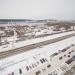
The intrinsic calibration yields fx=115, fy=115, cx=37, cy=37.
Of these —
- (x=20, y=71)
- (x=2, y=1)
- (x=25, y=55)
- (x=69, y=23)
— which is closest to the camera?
(x=20, y=71)

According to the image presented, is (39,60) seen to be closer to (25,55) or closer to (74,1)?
(25,55)

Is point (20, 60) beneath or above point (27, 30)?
beneath

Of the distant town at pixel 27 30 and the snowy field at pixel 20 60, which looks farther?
the distant town at pixel 27 30

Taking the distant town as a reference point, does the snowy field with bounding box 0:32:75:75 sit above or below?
below

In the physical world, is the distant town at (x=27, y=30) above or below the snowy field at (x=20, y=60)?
above

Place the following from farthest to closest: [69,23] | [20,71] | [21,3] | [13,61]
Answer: [69,23]
[21,3]
[13,61]
[20,71]

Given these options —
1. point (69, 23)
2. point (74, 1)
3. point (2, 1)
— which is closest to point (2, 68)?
point (2, 1)

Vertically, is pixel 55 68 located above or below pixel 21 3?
below

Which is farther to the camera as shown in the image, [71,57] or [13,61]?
[71,57]

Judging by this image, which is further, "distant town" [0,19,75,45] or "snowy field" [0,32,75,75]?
"distant town" [0,19,75,45]

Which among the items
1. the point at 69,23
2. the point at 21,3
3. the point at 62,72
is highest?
the point at 21,3

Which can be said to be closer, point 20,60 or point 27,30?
point 20,60
